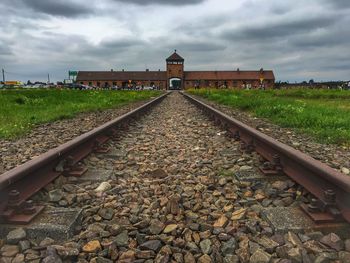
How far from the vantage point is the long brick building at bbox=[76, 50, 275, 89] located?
389 ft

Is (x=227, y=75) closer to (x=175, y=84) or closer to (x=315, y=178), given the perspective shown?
(x=175, y=84)

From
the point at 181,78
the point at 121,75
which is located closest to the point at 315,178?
the point at 181,78

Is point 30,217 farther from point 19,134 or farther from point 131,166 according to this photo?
point 19,134

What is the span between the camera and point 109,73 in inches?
5064

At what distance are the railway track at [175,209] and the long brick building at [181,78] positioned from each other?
368 feet

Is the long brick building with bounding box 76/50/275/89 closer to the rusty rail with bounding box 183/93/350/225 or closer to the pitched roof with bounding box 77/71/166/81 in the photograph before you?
the pitched roof with bounding box 77/71/166/81

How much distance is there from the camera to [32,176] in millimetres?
3711

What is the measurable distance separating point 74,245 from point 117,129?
5529 mm

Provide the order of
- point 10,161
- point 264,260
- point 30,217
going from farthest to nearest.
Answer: point 10,161 < point 30,217 < point 264,260

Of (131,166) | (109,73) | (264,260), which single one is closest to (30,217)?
(264,260)

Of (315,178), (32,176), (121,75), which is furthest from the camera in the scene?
(121,75)

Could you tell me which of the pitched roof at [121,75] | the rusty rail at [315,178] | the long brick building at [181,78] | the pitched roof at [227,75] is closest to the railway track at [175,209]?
the rusty rail at [315,178]

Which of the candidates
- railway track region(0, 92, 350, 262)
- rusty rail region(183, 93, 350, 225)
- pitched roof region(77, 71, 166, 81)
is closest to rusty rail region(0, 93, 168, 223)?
railway track region(0, 92, 350, 262)

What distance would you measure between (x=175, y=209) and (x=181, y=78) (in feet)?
382
